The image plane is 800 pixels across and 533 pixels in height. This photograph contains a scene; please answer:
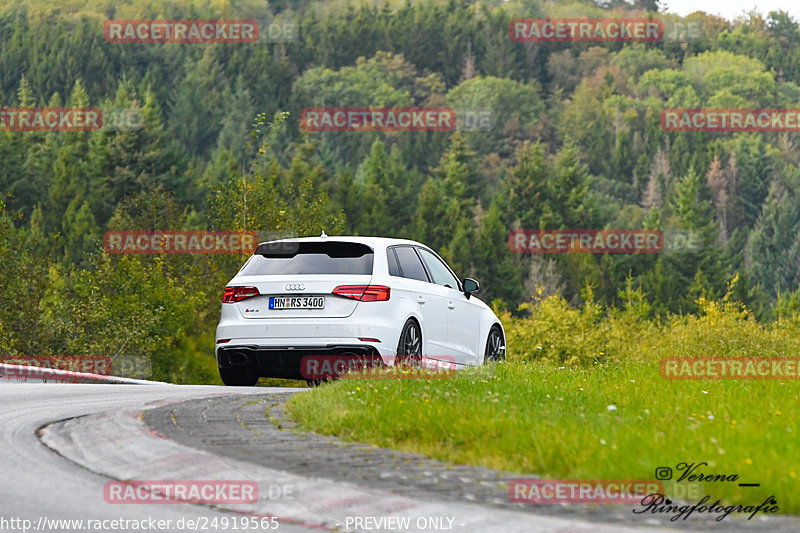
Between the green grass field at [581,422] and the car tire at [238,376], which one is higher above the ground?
the green grass field at [581,422]

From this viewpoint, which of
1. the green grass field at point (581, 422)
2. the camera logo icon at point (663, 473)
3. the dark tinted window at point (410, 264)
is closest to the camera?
the camera logo icon at point (663, 473)

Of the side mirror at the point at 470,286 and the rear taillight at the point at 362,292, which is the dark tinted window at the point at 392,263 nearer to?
the rear taillight at the point at 362,292

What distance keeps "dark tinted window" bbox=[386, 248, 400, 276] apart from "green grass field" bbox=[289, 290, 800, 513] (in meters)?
1.55

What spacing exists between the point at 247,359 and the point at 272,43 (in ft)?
553

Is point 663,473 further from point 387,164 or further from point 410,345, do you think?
point 387,164

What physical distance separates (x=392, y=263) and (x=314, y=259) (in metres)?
0.89

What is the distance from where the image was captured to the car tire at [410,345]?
12.8 meters

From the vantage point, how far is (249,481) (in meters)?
6.32

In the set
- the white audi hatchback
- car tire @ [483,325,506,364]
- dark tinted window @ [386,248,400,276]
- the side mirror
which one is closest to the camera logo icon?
the white audi hatchback

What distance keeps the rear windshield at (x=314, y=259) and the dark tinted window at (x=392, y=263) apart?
0.28 meters

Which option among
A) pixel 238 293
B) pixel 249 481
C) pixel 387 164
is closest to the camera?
pixel 249 481

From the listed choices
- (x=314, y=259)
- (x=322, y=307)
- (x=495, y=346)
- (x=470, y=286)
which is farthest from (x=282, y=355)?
(x=495, y=346)

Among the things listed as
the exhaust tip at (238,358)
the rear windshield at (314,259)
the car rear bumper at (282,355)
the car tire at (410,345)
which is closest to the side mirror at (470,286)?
the car tire at (410,345)

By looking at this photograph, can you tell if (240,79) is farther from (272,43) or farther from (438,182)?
(438,182)
